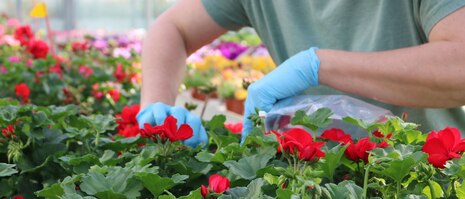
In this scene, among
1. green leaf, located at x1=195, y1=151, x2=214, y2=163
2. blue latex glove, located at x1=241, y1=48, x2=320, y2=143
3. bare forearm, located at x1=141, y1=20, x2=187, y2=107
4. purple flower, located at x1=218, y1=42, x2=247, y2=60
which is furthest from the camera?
purple flower, located at x1=218, y1=42, x2=247, y2=60

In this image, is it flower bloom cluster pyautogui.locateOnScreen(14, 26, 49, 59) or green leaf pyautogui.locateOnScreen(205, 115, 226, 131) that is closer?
green leaf pyautogui.locateOnScreen(205, 115, 226, 131)

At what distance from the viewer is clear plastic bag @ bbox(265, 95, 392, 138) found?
4.47 feet

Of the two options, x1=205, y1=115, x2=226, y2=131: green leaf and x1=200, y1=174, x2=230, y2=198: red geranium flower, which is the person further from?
x1=200, y1=174, x2=230, y2=198: red geranium flower

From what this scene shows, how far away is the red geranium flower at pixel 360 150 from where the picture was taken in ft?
3.36

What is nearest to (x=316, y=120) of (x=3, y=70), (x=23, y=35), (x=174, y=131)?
(x=174, y=131)

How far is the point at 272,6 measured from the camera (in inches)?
67.7

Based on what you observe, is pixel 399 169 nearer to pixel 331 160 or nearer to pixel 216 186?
pixel 331 160

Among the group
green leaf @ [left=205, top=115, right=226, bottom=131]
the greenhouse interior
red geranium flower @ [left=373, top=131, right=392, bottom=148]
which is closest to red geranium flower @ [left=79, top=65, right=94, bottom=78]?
the greenhouse interior

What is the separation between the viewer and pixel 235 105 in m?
3.76

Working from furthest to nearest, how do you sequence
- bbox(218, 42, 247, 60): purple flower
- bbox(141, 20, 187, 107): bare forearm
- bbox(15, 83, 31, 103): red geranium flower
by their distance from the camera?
bbox(218, 42, 247, 60): purple flower
bbox(15, 83, 31, 103): red geranium flower
bbox(141, 20, 187, 107): bare forearm

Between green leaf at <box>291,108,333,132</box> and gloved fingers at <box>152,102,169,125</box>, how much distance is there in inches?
14.5

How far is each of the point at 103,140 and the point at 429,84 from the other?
552mm

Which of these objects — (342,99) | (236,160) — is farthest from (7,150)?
(342,99)

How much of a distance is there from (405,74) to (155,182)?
0.53 m
